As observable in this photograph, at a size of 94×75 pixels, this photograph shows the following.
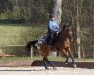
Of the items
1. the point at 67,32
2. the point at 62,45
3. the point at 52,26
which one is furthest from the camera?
the point at 62,45

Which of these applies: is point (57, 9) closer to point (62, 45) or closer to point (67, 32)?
point (62, 45)

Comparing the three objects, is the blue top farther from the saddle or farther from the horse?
the saddle

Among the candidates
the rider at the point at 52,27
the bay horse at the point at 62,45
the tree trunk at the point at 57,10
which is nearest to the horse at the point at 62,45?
the bay horse at the point at 62,45

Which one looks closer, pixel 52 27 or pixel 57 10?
pixel 52 27

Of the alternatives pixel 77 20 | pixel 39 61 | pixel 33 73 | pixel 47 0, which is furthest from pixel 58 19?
pixel 33 73

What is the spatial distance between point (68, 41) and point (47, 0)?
16005mm

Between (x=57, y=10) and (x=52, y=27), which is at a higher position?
(x=52, y=27)

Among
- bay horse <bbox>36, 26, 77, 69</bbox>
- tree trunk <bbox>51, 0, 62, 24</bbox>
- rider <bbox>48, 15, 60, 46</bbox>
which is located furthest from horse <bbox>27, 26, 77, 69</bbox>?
tree trunk <bbox>51, 0, 62, 24</bbox>

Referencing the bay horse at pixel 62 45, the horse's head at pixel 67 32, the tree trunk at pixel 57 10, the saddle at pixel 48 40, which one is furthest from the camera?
the tree trunk at pixel 57 10

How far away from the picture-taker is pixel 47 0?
3828 centimetres

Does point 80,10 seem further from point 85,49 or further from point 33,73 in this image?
point 33,73

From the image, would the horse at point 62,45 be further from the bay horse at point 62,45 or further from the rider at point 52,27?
the rider at point 52,27

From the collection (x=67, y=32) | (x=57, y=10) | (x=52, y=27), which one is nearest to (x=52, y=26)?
(x=52, y=27)

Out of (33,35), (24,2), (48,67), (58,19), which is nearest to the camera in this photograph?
(48,67)
